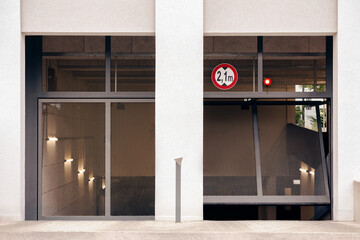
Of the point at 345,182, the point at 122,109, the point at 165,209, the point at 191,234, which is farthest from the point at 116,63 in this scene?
the point at 345,182

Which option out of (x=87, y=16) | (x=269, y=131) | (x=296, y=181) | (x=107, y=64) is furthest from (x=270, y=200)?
(x=87, y=16)

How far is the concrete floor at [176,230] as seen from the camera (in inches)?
207

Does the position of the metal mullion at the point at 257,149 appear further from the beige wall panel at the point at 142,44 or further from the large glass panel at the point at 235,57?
the beige wall panel at the point at 142,44

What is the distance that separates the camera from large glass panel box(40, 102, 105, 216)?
6.84 metres

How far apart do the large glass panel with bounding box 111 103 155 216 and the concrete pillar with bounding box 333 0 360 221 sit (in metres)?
3.68

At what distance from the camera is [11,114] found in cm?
654

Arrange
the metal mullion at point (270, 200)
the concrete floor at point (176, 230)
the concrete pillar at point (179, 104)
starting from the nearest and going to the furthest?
the concrete floor at point (176, 230), the concrete pillar at point (179, 104), the metal mullion at point (270, 200)

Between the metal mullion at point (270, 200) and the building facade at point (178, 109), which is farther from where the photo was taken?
the metal mullion at point (270, 200)

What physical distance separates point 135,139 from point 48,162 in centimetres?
189

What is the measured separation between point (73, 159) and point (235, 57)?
13.0 feet

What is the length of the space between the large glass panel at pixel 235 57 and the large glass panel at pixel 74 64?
2.20 m

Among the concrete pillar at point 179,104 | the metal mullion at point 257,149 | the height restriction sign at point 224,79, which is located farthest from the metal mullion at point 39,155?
the metal mullion at point 257,149

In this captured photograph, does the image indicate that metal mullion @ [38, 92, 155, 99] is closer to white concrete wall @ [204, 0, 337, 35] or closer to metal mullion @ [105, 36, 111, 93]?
metal mullion @ [105, 36, 111, 93]

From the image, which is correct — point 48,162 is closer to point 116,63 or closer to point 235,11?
point 116,63
